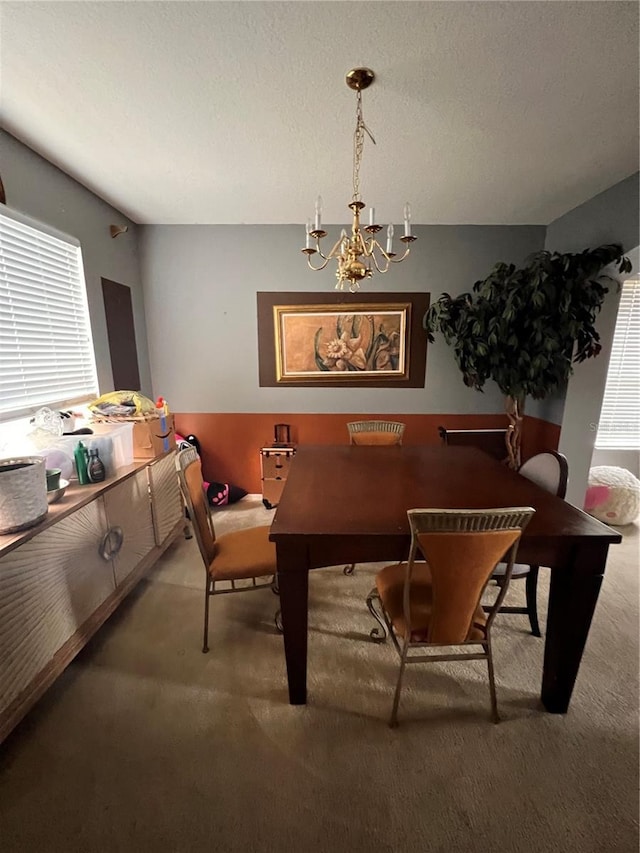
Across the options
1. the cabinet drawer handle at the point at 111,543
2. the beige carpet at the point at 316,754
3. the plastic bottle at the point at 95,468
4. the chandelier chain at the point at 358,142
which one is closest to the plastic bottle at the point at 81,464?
the plastic bottle at the point at 95,468

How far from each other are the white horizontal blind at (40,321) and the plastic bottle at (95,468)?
1.75ft

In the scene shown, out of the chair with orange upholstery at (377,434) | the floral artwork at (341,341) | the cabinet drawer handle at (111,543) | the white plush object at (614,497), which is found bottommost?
the white plush object at (614,497)

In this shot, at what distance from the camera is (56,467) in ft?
5.93

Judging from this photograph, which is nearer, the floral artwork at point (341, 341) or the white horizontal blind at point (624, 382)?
the white horizontal blind at point (624, 382)

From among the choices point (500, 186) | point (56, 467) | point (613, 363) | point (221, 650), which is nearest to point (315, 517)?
point (221, 650)

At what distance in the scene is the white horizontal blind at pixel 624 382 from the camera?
3158 millimetres

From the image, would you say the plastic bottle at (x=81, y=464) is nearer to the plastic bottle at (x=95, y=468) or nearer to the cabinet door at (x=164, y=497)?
the plastic bottle at (x=95, y=468)

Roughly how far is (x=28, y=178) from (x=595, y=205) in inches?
158

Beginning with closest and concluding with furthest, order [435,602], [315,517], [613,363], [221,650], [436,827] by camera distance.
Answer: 1. [436,827]
2. [435,602]
3. [315,517]
4. [221,650]
5. [613,363]

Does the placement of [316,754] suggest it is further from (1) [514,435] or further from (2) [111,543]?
(1) [514,435]

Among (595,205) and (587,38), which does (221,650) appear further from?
(595,205)

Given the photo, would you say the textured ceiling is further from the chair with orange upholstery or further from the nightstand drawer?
the nightstand drawer

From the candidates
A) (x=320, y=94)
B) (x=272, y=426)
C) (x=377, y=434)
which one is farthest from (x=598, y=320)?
(x=272, y=426)

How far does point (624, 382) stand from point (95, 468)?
4.64 m
